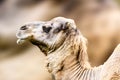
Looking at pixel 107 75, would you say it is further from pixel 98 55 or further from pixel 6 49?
pixel 6 49

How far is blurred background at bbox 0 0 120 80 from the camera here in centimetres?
585

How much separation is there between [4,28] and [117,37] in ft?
4.03

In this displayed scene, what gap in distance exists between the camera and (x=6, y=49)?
647 cm

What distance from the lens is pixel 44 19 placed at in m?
6.12

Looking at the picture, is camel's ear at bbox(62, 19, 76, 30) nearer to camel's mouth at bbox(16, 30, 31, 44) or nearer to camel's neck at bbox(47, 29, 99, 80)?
camel's neck at bbox(47, 29, 99, 80)

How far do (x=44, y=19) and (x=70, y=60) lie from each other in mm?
3983

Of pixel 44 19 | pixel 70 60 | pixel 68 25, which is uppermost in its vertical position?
pixel 68 25

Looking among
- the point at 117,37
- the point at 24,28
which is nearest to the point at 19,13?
the point at 117,37

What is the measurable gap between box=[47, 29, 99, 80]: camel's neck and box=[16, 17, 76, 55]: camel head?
0.02 metres

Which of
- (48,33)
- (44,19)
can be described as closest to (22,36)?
(48,33)

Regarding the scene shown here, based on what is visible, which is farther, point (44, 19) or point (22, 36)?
point (44, 19)

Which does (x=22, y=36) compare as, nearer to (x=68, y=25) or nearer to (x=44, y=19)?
(x=68, y=25)

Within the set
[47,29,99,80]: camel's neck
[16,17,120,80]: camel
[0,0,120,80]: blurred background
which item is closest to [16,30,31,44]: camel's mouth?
[16,17,120,80]: camel

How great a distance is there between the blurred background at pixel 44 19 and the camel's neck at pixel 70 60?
3.43m
